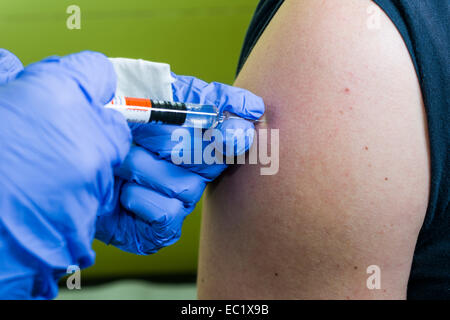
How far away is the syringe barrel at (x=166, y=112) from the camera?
789mm

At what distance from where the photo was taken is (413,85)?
0.72 meters

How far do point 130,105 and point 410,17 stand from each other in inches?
21.0

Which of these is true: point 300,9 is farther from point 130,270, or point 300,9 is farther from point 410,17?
point 130,270

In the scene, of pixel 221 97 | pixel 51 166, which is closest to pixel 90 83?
pixel 51 166

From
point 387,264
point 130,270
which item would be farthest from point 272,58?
point 130,270

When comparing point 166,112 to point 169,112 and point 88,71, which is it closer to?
point 169,112

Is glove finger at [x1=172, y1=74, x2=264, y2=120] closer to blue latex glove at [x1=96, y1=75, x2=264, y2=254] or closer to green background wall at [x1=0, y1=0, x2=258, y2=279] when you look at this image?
blue latex glove at [x1=96, y1=75, x2=264, y2=254]

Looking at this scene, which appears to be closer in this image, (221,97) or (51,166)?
(51,166)

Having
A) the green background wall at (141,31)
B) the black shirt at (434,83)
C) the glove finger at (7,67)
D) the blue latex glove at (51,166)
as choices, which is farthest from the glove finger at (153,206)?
the green background wall at (141,31)

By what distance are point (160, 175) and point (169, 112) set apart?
13 cm

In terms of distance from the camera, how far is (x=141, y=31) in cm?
212

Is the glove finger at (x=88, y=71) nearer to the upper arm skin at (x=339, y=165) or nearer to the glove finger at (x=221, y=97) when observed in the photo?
the glove finger at (x=221, y=97)

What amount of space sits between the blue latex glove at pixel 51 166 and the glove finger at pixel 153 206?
0.13 metres
